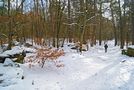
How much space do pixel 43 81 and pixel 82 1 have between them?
62.0 feet

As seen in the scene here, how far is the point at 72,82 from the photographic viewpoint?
1462cm

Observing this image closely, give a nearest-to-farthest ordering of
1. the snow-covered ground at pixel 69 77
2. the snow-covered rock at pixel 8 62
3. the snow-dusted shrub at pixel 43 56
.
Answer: the snow-covered ground at pixel 69 77 → the snow-covered rock at pixel 8 62 → the snow-dusted shrub at pixel 43 56

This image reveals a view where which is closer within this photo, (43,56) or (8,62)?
(8,62)

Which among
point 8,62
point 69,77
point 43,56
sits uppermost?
point 43,56

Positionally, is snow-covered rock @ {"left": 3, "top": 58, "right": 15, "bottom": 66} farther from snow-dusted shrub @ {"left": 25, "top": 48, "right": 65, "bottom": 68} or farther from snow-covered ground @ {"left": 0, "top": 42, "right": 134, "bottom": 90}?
snow-dusted shrub @ {"left": 25, "top": 48, "right": 65, "bottom": 68}

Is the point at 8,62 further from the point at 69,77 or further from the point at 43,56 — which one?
the point at 69,77

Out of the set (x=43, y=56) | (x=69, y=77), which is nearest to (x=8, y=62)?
(x=43, y=56)

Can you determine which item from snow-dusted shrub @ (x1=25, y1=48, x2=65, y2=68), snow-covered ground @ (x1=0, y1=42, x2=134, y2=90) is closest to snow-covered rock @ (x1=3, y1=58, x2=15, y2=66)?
snow-covered ground @ (x1=0, y1=42, x2=134, y2=90)

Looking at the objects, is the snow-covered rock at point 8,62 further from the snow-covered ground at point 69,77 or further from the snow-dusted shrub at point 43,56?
the snow-dusted shrub at point 43,56

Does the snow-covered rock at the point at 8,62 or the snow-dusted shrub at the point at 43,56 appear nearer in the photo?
the snow-covered rock at the point at 8,62

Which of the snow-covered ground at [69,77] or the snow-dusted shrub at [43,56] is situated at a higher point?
the snow-dusted shrub at [43,56]

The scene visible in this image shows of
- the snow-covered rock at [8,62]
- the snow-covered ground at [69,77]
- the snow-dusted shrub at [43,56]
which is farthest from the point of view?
the snow-dusted shrub at [43,56]

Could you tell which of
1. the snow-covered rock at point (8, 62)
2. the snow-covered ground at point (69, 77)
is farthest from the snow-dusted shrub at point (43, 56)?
the snow-covered rock at point (8, 62)

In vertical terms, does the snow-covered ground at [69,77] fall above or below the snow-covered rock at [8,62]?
below
